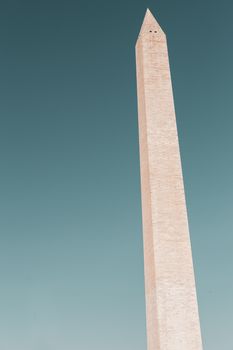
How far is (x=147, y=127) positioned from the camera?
20578 millimetres

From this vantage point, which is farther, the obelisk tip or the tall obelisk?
the obelisk tip

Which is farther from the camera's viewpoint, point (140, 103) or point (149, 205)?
point (140, 103)

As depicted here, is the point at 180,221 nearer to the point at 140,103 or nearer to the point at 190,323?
the point at 190,323

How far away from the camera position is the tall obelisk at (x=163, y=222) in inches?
683

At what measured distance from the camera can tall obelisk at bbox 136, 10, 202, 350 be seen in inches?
683

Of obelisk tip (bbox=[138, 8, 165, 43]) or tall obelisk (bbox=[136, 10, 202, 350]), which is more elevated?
obelisk tip (bbox=[138, 8, 165, 43])

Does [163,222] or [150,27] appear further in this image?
[150,27]

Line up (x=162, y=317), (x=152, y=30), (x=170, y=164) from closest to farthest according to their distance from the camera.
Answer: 1. (x=162, y=317)
2. (x=170, y=164)
3. (x=152, y=30)

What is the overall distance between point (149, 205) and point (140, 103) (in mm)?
5584

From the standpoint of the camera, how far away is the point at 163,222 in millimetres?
18578

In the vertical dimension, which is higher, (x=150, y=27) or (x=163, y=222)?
(x=150, y=27)

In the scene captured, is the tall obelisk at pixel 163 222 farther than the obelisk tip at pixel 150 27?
No

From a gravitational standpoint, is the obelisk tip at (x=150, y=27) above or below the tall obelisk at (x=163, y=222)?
above

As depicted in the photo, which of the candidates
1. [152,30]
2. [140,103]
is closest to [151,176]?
[140,103]
